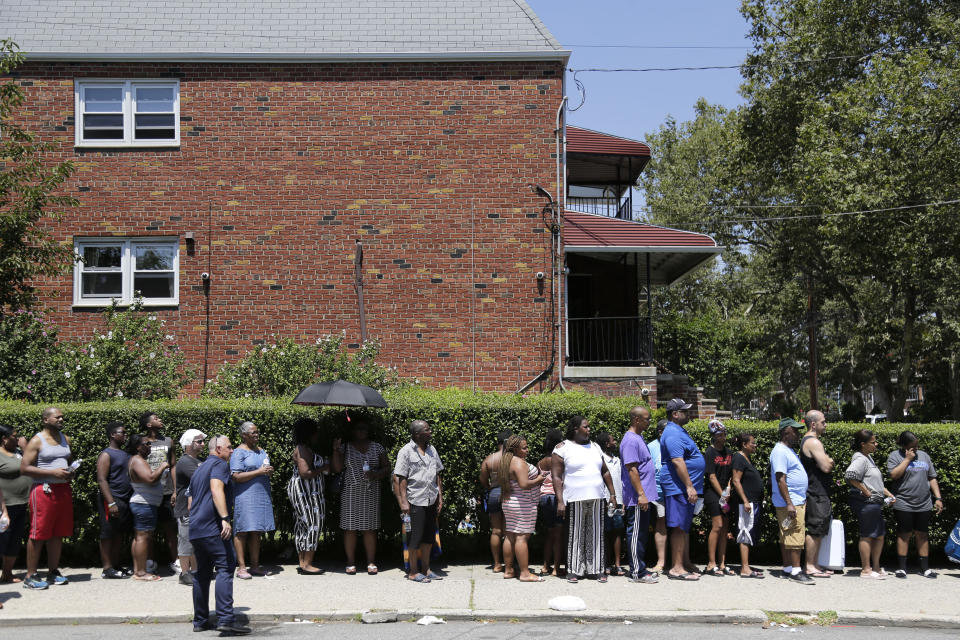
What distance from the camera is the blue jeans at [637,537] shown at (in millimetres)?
10000

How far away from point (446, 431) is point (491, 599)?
2.23 metres

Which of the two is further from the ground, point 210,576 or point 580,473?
point 580,473

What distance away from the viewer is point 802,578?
9.98 meters

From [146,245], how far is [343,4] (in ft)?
21.3

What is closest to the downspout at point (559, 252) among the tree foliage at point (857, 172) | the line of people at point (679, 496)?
the line of people at point (679, 496)

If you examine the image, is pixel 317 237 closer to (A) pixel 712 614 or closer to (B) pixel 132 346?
(B) pixel 132 346

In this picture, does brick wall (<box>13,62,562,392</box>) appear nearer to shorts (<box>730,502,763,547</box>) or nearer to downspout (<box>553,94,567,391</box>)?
downspout (<box>553,94,567,391</box>)

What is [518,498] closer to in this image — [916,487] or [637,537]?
[637,537]

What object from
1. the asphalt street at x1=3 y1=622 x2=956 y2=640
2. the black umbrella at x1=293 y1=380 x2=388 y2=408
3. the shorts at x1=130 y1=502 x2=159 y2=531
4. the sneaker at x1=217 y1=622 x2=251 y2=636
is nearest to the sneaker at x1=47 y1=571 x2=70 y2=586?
the shorts at x1=130 y1=502 x2=159 y2=531

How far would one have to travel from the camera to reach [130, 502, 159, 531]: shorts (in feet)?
32.2

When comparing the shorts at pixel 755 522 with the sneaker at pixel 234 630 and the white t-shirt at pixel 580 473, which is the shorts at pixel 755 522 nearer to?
the white t-shirt at pixel 580 473

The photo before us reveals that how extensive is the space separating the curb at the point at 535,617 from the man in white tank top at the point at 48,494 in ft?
4.34

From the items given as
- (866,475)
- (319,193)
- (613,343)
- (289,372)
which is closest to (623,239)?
(613,343)

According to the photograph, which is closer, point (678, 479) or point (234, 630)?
point (234, 630)
